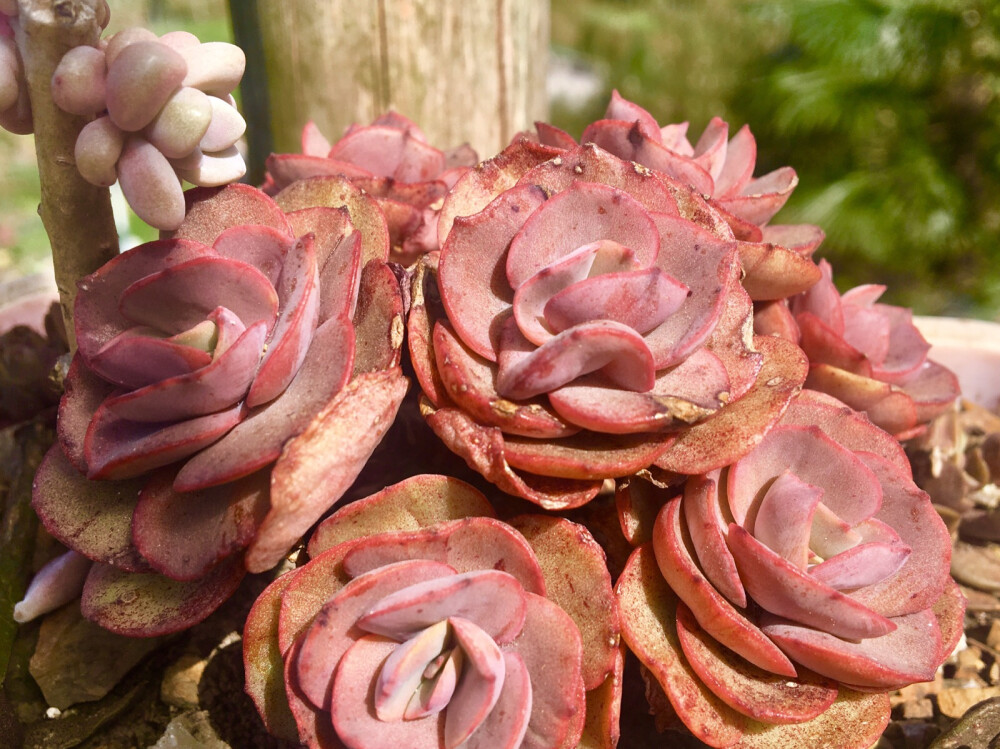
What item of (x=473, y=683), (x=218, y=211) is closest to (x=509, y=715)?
(x=473, y=683)

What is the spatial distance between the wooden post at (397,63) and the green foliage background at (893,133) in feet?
8.68

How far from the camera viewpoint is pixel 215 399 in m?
0.66

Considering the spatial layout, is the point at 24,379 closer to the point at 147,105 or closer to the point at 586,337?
the point at 147,105

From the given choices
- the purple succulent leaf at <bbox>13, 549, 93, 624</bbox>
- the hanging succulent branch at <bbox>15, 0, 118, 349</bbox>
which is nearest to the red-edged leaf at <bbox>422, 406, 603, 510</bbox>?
the hanging succulent branch at <bbox>15, 0, 118, 349</bbox>

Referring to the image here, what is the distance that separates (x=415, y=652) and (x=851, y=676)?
39 centimetres

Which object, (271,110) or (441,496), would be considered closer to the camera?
(441,496)

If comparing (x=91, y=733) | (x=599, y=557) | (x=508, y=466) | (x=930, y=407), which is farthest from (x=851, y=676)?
(x=91, y=733)

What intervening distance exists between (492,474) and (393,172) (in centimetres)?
53

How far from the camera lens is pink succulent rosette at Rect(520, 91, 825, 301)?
0.84 meters

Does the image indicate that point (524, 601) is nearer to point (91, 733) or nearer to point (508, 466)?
point (508, 466)

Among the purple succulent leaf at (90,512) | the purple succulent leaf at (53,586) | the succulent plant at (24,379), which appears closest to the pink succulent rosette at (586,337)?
the purple succulent leaf at (90,512)

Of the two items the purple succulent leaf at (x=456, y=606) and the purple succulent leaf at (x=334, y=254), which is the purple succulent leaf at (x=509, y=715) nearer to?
the purple succulent leaf at (x=456, y=606)

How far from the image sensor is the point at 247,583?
37.6 inches

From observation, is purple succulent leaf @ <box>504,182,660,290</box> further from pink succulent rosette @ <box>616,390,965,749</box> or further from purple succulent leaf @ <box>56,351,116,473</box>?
purple succulent leaf @ <box>56,351,116,473</box>
